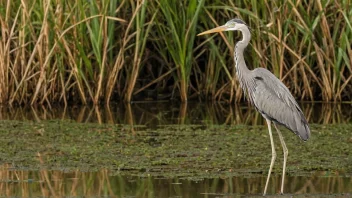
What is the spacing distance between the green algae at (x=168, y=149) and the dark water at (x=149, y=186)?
0.19m

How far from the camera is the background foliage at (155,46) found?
431 inches

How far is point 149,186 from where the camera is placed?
691cm

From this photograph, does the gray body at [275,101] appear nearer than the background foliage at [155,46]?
Yes

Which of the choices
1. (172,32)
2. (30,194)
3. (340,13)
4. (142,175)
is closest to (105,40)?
(172,32)

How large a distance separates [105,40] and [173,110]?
4.18 ft

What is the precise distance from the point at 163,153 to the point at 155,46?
3.79m

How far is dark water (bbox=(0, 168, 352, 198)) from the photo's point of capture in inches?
261

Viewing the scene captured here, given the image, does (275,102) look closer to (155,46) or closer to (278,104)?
(278,104)

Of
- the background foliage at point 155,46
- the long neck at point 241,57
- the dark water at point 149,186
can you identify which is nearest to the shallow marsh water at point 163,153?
the dark water at point 149,186

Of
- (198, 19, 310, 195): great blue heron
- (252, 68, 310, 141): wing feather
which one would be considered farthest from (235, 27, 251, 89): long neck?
(252, 68, 310, 141): wing feather

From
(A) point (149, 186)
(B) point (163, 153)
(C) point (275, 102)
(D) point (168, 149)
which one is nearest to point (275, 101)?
(C) point (275, 102)

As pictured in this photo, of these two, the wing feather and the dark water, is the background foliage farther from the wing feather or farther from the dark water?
the dark water

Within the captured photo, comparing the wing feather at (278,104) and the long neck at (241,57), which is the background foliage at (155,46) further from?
the wing feather at (278,104)

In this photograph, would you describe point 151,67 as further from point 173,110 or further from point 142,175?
point 142,175
